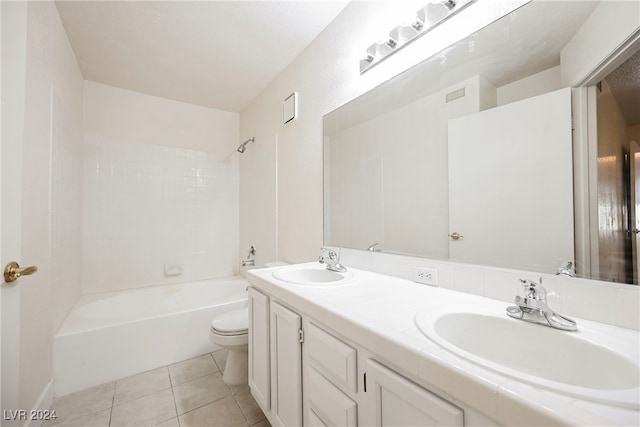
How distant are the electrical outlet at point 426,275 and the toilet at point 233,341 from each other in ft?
3.84

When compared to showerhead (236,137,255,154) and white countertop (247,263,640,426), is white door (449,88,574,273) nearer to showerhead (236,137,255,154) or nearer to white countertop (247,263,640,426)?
white countertop (247,263,640,426)

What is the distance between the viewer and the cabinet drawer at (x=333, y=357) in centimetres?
79

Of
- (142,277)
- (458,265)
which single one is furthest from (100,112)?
(458,265)

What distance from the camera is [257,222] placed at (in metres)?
2.86

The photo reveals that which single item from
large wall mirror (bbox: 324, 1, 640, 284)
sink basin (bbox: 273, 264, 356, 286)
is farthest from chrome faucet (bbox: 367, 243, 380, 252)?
sink basin (bbox: 273, 264, 356, 286)

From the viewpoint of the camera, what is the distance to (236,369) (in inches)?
71.5

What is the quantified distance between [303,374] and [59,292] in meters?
1.94

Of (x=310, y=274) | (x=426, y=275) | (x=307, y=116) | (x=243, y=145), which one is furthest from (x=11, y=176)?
(x=243, y=145)

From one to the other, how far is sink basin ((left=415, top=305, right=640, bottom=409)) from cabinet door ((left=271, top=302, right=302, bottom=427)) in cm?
54

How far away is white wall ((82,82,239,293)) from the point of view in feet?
8.36

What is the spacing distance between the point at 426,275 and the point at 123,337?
2119mm

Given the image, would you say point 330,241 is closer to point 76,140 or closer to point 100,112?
point 76,140

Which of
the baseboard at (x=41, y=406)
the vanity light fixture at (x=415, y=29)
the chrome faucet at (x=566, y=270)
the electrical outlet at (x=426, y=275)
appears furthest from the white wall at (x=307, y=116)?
the baseboard at (x=41, y=406)

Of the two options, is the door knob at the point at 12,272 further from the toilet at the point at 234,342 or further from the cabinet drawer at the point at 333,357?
the cabinet drawer at the point at 333,357
